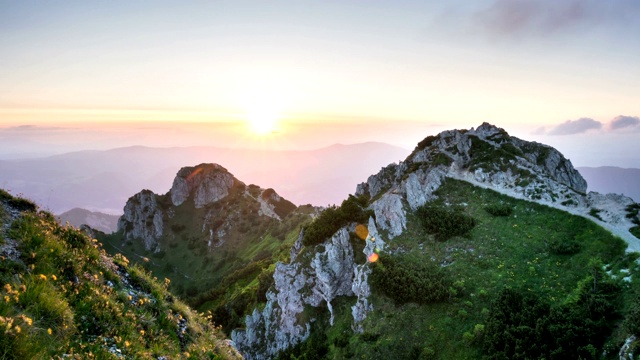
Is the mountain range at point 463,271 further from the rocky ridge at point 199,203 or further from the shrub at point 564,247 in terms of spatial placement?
the rocky ridge at point 199,203

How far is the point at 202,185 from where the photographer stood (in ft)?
620

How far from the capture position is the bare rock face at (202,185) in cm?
18812

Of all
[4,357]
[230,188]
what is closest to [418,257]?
[4,357]

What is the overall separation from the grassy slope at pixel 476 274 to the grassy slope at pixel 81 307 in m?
28.5

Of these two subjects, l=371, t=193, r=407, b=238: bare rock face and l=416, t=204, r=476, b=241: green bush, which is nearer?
l=416, t=204, r=476, b=241: green bush

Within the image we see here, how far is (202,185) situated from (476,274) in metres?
170

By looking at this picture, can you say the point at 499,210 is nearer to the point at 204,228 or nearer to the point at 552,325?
the point at 552,325

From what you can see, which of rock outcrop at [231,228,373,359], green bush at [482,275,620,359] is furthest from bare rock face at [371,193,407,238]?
green bush at [482,275,620,359]

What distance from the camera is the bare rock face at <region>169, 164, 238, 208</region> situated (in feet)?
617

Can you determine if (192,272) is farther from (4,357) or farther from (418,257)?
(4,357)

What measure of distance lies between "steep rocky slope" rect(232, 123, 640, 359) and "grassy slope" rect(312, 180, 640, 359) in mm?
1187

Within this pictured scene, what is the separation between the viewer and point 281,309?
60.7 metres

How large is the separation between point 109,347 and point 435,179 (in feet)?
197

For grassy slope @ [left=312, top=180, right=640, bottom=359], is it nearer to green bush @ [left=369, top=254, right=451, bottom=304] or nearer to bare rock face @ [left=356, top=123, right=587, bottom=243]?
green bush @ [left=369, top=254, right=451, bottom=304]
